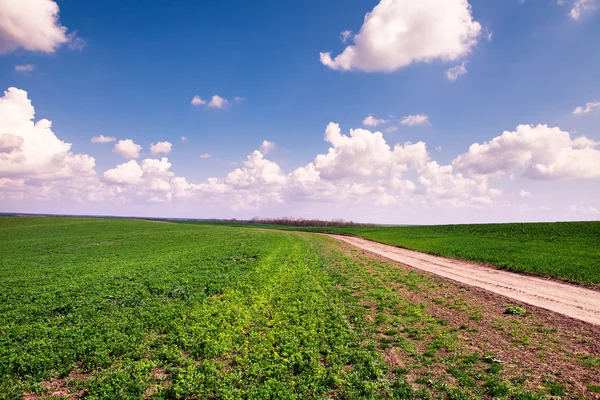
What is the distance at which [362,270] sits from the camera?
91.7 ft

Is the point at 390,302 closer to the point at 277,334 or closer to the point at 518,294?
the point at 277,334

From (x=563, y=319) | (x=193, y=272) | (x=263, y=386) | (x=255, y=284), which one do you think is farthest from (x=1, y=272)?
(x=563, y=319)

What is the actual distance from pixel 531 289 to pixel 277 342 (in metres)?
20.3

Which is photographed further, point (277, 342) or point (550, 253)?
point (550, 253)

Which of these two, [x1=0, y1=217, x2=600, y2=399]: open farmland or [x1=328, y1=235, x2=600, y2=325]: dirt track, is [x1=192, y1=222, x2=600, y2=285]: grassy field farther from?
[x1=0, y1=217, x2=600, y2=399]: open farmland

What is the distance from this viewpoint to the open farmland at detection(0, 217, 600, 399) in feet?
29.3

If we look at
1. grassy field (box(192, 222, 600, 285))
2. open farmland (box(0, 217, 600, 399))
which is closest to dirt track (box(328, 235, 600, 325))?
open farmland (box(0, 217, 600, 399))

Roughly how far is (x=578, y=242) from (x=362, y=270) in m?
35.4

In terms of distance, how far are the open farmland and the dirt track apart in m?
1.89

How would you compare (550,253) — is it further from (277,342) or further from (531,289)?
(277,342)

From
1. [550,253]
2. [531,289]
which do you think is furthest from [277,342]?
[550,253]

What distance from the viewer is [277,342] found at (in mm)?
11945

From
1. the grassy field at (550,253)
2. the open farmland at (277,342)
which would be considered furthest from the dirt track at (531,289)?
the grassy field at (550,253)

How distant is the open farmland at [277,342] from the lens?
8922mm
